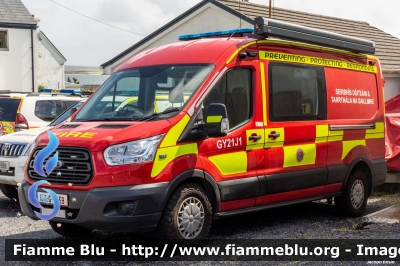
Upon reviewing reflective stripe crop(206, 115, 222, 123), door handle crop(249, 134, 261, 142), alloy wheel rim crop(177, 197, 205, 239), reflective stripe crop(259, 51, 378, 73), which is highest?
reflective stripe crop(259, 51, 378, 73)

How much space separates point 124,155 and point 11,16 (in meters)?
29.2

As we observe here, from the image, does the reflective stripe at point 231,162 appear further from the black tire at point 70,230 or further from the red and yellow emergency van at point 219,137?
the black tire at point 70,230

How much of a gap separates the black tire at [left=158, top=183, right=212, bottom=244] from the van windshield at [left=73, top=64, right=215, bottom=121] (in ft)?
2.77

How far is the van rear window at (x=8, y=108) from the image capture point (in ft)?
40.3

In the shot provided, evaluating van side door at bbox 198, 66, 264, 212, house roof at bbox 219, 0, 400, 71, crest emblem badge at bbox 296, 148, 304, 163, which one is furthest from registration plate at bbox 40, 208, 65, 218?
house roof at bbox 219, 0, 400, 71

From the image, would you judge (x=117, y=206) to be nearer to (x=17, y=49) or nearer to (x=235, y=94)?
(x=235, y=94)

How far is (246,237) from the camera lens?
7.51m

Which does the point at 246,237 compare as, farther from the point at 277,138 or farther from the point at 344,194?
the point at 344,194

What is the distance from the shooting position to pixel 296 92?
8164 mm

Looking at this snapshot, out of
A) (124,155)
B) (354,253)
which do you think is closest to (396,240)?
(354,253)

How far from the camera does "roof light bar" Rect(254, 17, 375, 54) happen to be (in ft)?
25.0

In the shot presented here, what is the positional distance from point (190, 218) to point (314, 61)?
3146mm

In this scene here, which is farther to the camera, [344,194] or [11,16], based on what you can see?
[11,16]

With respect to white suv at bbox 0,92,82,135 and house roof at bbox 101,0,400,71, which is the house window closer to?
house roof at bbox 101,0,400,71
